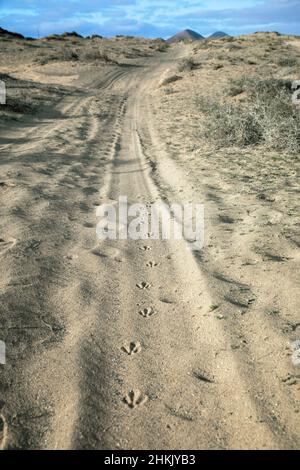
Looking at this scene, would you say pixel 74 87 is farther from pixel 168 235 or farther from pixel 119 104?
pixel 168 235

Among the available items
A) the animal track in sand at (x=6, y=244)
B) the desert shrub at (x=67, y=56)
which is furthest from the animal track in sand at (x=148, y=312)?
the desert shrub at (x=67, y=56)

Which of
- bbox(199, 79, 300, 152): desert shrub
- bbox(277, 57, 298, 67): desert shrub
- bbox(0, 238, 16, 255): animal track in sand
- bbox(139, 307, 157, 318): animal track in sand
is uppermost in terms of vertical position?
bbox(277, 57, 298, 67): desert shrub

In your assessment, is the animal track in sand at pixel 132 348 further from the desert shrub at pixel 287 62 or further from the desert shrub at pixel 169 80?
the desert shrub at pixel 287 62

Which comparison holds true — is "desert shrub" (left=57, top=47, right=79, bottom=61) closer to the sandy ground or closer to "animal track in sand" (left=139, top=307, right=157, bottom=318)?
the sandy ground

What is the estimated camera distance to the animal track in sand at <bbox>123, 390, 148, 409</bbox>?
8.06 feet

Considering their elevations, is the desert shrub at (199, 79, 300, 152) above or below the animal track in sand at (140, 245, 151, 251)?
above

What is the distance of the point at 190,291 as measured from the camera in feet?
11.8

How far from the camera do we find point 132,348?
→ 2.94m

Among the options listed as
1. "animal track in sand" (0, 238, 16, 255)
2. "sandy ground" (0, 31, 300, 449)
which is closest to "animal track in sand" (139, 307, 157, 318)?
"sandy ground" (0, 31, 300, 449)

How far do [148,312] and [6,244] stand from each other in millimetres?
1747

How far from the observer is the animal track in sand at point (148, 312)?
331cm

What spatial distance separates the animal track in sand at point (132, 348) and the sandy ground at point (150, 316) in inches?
0.6

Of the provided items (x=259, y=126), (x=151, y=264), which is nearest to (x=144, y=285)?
(x=151, y=264)
